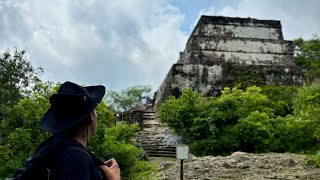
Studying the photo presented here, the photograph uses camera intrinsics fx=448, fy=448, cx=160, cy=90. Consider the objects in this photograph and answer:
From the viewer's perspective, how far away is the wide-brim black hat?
2078 millimetres

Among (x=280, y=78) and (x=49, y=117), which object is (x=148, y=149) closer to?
(x=280, y=78)

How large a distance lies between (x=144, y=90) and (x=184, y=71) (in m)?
22.2

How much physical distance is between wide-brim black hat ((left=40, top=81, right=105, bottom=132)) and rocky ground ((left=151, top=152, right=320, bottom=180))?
9.35m

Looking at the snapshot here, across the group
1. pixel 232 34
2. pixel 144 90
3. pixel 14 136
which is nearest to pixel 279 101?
pixel 232 34

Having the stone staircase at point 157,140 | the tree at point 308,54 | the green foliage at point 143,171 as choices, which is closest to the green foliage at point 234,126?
the stone staircase at point 157,140

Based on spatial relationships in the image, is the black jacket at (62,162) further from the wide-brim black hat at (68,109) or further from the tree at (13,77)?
the tree at (13,77)

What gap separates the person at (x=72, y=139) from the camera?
193 centimetres

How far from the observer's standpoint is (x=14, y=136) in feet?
31.7

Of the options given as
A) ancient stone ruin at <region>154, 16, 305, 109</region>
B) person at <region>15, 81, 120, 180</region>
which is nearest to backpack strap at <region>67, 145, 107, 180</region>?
person at <region>15, 81, 120, 180</region>

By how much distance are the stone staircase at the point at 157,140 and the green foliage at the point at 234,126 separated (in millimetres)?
864

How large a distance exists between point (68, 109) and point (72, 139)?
5.8 inches

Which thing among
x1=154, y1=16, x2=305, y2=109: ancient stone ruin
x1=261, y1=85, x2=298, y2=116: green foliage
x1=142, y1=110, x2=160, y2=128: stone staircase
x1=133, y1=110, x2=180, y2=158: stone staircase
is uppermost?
x1=154, y1=16, x2=305, y2=109: ancient stone ruin

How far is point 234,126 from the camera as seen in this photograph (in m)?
15.9

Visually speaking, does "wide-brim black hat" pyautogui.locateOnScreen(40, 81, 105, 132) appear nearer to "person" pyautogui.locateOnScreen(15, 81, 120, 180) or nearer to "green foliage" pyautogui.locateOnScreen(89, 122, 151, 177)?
"person" pyautogui.locateOnScreen(15, 81, 120, 180)
